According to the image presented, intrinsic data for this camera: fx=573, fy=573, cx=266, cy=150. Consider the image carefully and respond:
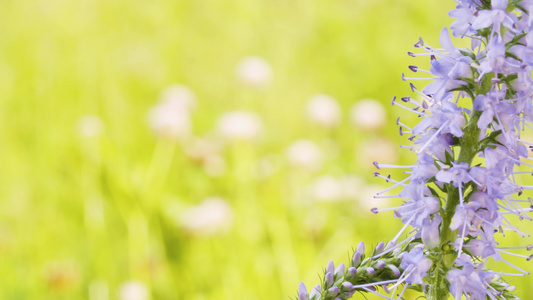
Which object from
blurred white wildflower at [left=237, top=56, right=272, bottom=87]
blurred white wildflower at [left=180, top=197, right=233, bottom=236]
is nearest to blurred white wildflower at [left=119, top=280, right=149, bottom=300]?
blurred white wildflower at [left=180, top=197, right=233, bottom=236]

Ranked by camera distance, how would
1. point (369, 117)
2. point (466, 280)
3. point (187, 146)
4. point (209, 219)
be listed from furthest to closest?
point (369, 117) → point (187, 146) → point (209, 219) → point (466, 280)

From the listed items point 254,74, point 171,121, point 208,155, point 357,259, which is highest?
point 254,74

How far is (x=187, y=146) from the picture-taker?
230cm

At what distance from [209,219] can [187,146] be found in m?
0.40

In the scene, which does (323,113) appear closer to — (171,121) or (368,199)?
(368,199)

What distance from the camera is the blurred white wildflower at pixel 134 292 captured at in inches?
71.3

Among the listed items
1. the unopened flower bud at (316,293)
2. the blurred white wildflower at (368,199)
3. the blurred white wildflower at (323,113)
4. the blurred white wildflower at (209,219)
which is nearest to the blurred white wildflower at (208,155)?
the blurred white wildflower at (209,219)

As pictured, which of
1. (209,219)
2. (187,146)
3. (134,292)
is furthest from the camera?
(187,146)

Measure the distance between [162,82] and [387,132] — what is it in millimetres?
1371

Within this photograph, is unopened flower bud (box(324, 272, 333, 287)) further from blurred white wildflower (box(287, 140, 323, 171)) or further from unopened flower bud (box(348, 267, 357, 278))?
blurred white wildflower (box(287, 140, 323, 171))

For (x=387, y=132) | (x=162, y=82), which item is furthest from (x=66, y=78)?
(x=387, y=132)

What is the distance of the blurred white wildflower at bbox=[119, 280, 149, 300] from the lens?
1.81 m

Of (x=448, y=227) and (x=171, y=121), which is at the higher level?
(x=171, y=121)

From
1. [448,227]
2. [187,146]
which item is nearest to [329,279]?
[448,227]
